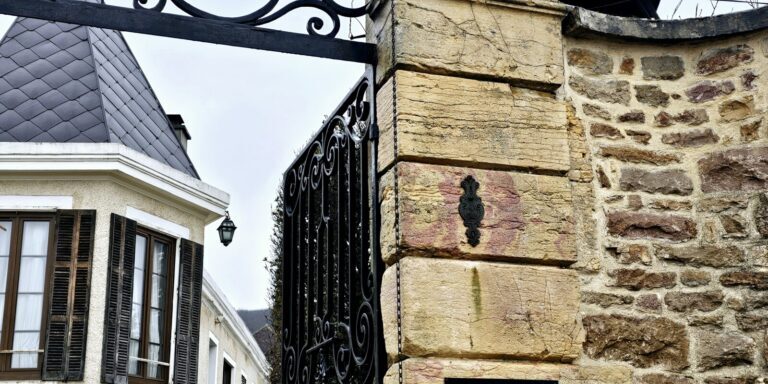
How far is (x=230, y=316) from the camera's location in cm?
1839

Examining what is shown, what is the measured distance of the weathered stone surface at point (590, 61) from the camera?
151 inches

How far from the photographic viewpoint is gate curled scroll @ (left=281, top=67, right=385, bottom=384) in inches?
141

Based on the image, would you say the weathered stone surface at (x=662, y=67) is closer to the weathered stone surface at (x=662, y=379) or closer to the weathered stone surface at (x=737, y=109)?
the weathered stone surface at (x=737, y=109)

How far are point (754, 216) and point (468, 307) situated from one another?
1.21m

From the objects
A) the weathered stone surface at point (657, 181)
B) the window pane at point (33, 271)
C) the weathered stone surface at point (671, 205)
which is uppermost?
the window pane at point (33, 271)

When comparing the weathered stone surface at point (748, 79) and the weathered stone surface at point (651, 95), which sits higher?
the weathered stone surface at point (748, 79)

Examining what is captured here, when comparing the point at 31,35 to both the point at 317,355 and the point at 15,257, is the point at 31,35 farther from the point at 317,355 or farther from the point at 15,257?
the point at 317,355

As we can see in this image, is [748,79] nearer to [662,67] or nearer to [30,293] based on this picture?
[662,67]

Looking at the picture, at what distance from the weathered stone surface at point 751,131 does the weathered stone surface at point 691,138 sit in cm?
10

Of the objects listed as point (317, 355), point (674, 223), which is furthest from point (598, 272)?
point (317, 355)

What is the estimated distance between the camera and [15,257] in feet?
39.0

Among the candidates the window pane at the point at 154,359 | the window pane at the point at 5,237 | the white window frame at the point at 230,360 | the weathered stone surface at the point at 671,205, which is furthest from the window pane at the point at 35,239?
→ the weathered stone surface at the point at 671,205

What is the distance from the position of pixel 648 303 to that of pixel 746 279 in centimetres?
38

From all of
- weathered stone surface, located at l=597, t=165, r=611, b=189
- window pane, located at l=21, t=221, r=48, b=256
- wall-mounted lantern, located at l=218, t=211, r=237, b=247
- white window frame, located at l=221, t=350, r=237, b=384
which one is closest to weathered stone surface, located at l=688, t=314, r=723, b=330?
weathered stone surface, located at l=597, t=165, r=611, b=189
